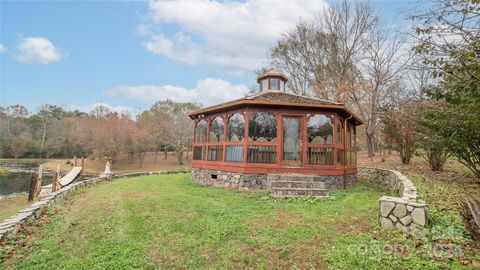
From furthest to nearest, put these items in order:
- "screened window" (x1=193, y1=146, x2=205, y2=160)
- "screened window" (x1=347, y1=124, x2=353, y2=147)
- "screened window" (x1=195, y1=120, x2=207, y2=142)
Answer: "screened window" (x1=195, y1=120, x2=207, y2=142) < "screened window" (x1=193, y1=146, x2=205, y2=160) < "screened window" (x1=347, y1=124, x2=353, y2=147)

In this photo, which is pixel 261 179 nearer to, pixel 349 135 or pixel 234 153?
pixel 234 153

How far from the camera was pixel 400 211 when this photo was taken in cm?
447

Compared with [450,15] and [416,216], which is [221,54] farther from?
[416,216]

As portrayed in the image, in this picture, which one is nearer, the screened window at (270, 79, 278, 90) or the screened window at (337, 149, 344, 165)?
the screened window at (337, 149, 344, 165)

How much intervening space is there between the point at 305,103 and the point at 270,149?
6.22ft

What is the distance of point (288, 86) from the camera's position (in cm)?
2359

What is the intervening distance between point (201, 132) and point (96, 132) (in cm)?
2477

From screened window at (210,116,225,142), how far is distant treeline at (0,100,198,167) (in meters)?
22.2

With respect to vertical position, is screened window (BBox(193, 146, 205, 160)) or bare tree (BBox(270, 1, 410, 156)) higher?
bare tree (BBox(270, 1, 410, 156))

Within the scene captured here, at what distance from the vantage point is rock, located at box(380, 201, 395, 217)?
15.0ft

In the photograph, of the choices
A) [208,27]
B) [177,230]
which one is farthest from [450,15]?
[208,27]

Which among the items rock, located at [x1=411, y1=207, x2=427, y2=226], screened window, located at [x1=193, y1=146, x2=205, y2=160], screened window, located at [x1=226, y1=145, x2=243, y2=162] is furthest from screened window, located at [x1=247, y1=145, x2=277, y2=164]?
rock, located at [x1=411, y1=207, x2=427, y2=226]

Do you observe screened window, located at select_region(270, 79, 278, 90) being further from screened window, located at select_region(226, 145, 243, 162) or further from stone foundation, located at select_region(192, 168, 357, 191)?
stone foundation, located at select_region(192, 168, 357, 191)

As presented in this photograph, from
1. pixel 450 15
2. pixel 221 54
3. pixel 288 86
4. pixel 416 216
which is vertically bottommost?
pixel 416 216
